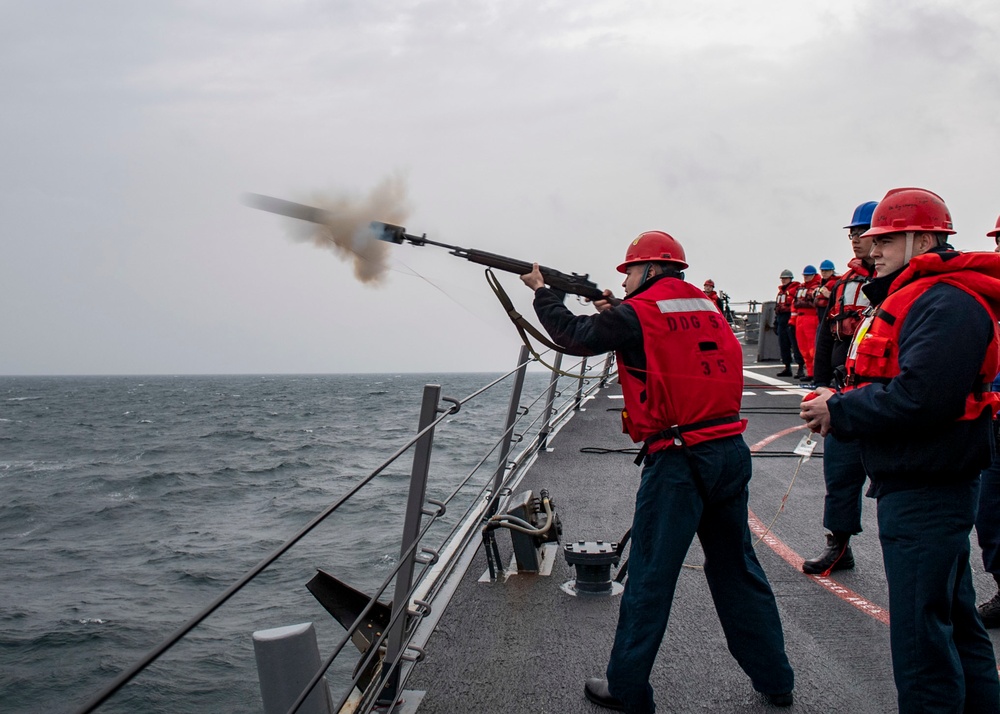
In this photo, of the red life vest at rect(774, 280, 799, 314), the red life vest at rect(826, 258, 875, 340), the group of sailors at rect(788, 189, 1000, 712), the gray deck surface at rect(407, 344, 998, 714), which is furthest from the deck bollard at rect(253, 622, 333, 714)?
the red life vest at rect(774, 280, 799, 314)

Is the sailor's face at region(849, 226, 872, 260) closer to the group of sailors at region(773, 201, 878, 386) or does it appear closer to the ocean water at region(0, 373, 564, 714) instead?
the group of sailors at region(773, 201, 878, 386)

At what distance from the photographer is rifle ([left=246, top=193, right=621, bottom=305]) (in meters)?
3.91

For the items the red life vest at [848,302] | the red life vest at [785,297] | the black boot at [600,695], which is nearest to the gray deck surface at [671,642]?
the black boot at [600,695]

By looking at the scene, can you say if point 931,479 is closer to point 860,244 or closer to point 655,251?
point 655,251

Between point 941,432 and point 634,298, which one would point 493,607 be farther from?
point 941,432

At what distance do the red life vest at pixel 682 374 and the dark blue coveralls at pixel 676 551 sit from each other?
0.18 feet

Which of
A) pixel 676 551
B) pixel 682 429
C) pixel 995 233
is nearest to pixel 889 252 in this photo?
pixel 682 429

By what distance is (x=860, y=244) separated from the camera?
4.20m

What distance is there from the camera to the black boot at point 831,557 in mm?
4742

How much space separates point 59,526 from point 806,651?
2121 cm

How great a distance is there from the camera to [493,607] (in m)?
4.32

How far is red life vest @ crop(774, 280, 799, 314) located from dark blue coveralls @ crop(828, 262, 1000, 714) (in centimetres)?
1315

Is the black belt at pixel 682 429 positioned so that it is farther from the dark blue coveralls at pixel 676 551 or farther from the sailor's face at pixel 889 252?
the sailor's face at pixel 889 252

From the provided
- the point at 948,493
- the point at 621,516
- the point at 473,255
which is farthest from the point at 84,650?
the point at 948,493
